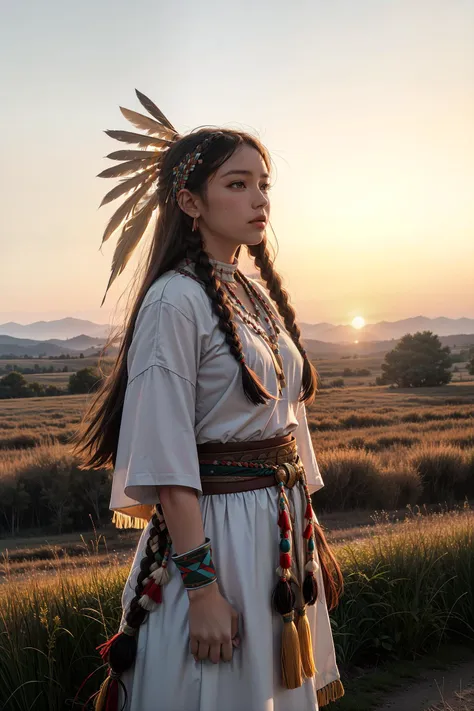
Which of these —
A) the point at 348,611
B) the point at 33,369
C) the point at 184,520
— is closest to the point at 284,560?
the point at 184,520

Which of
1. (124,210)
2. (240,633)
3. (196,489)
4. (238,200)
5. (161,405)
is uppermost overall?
(124,210)

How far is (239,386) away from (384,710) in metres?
2.30

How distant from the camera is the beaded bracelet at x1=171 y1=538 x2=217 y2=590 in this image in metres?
1.77

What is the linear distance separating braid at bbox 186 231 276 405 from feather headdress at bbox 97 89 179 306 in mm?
500

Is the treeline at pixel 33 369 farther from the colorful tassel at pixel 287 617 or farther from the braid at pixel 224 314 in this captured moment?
the colorful tassel at pixel 287 617

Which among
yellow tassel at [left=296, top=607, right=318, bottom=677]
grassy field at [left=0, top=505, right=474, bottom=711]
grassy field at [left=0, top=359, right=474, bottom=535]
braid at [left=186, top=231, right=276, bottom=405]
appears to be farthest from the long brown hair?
grassy field at [left=0, top=359, right=474, bottom=535]

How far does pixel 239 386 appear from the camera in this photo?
1.93m

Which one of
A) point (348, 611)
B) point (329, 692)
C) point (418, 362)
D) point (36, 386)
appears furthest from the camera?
point (418, 362)

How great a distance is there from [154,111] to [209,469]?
133 cm

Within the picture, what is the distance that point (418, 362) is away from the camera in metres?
43.1

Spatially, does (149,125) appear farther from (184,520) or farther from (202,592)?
(202,592)

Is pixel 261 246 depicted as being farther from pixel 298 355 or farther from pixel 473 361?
pixel 473 361

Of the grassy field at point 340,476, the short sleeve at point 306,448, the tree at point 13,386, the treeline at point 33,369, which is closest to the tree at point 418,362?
the treeline at point 33,369

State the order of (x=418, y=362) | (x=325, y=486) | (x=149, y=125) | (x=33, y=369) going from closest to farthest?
(x=149, y=125), (x=325, y=486), (x=33, y=369), (x=418, y=362)
